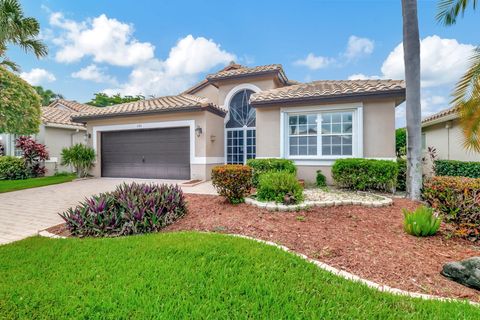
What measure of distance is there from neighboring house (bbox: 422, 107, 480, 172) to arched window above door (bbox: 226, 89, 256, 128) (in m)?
10.4

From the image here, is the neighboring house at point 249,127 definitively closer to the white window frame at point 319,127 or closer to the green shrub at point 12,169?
the white window frame at point 319,127

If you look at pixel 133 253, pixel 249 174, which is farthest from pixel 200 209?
pixel 133 253

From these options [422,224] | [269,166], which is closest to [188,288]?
[422,224]

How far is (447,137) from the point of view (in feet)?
49.3

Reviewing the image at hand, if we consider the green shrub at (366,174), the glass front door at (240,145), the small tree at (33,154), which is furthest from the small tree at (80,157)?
the green shrub at (366,174)

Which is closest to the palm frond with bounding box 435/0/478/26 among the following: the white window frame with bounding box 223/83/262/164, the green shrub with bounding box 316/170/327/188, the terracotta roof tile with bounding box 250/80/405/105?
the terracotta roof tile with bounding box 250/80/405/105

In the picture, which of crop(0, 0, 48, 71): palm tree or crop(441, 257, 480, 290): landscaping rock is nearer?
crop(441, 257, 480, 290): landscaping rock

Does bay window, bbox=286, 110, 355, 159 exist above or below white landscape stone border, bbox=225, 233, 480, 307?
above

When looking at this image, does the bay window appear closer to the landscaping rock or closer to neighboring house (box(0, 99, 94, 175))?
the landscaping rock

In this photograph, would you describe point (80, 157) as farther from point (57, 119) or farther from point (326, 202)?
point (326, 202)

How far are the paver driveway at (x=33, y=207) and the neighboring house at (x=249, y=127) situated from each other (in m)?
3.19

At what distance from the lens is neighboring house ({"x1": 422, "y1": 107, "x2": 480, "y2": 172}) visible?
13.2 metres

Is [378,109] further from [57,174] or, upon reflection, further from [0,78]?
[57,174]

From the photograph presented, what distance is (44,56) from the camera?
1254 cm
